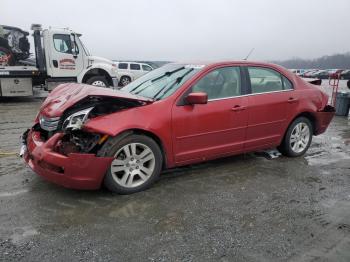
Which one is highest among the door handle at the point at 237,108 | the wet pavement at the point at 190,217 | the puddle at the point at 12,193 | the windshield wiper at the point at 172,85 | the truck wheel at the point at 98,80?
the windshield wiper at the point at 172,85

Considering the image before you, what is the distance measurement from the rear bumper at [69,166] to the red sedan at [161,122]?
0.03 feet

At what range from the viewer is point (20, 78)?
13.3m

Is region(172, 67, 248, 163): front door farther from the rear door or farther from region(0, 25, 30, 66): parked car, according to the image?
region(0, 25, 30, 66): parked car

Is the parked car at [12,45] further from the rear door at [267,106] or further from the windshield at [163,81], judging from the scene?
the rear door at [267,106]

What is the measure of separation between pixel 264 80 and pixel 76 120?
2.81 meters

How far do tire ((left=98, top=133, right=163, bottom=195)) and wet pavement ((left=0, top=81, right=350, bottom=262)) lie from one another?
5.2 inches

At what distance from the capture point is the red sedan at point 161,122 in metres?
3.58

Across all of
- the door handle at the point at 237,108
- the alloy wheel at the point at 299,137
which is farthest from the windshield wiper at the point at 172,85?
the alloy wheel at the point at 299,137

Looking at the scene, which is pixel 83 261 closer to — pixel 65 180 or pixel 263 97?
pixel 65 180

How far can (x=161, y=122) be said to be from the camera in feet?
12.9

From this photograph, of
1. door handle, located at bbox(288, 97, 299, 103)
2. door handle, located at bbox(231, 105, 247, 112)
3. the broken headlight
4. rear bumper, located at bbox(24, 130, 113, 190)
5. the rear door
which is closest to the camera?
rear bumper, located at bbox(24, 130, 113, 190)

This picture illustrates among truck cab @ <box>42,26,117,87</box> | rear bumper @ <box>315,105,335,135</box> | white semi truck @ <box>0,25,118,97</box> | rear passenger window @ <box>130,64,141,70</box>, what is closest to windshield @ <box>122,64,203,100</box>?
rear bumper @ <box>315,105,335,135</box>

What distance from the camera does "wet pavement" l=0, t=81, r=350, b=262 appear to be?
9.10 ft

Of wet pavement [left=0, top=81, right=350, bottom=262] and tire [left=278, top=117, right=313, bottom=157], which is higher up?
tire [left=278, top=117, right=313, bottom=157]
